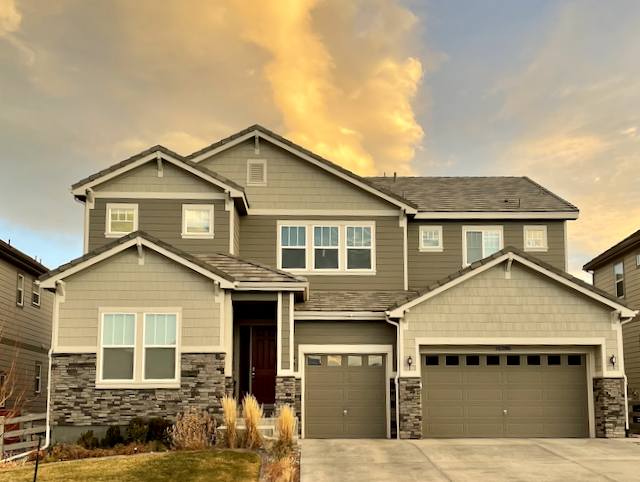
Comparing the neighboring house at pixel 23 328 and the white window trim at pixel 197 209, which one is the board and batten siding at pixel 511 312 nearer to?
the white window trim at pixel 197 209

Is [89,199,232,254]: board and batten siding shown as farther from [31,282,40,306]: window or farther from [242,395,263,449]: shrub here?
[31,282,40,306]: window

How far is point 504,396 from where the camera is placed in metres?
18.8

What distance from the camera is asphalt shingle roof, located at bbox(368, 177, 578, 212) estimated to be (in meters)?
22.6

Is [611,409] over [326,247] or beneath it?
beneath

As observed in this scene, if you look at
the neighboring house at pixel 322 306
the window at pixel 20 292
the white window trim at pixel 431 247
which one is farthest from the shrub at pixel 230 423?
the window at pixel 20 292

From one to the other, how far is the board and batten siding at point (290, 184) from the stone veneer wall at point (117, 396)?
637 centimetres

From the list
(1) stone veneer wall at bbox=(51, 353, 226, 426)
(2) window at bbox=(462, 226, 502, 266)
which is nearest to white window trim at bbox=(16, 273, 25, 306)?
(1) stone veneer wall at bbox=(51, 353, 226, 426)

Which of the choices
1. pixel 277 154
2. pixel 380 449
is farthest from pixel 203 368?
pixel 277 154

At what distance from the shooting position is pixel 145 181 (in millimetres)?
20234

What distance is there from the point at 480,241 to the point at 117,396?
11.8 meters

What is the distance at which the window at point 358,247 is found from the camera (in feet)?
70.4

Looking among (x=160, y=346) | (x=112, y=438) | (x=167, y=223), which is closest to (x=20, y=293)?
(x=167, y=223)

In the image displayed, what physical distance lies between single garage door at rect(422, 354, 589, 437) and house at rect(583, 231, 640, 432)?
4.92 metres

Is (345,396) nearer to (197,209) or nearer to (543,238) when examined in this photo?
Result: (197,209)
